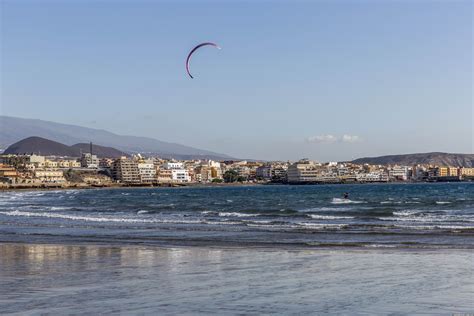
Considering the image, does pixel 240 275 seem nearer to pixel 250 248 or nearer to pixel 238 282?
pixel 238 282

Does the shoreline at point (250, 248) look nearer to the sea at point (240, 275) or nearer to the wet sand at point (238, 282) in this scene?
the sea at point (240, 275)

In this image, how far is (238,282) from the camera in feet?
43.9

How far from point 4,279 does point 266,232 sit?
15.7 metres

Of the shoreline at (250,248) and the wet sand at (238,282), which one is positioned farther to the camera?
the shoreline at (250,248)

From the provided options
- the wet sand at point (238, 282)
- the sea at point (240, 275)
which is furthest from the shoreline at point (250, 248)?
the wet sand at point (238, 282)

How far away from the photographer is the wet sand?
11000 millimetres

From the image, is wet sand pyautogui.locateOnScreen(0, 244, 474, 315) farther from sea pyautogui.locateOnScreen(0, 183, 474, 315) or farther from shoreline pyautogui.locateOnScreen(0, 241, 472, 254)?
shoreline pyautogui.locateOnScreen(0, 241, 472, 254)

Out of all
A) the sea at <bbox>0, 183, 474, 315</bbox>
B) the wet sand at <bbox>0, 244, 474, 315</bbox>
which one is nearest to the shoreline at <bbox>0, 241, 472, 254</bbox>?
the sea at <bbox>0, 183, 474, 315</bbox>

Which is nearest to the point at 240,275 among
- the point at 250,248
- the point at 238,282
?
the point at 238,282

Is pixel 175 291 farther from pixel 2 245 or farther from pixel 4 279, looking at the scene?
pixel 2 245

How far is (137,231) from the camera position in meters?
29.8

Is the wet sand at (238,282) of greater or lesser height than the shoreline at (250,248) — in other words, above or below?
above

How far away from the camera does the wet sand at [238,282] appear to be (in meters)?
11.0

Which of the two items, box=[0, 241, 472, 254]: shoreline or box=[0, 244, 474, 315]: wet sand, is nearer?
box=[0, 244, 474, 315]: wet sand
